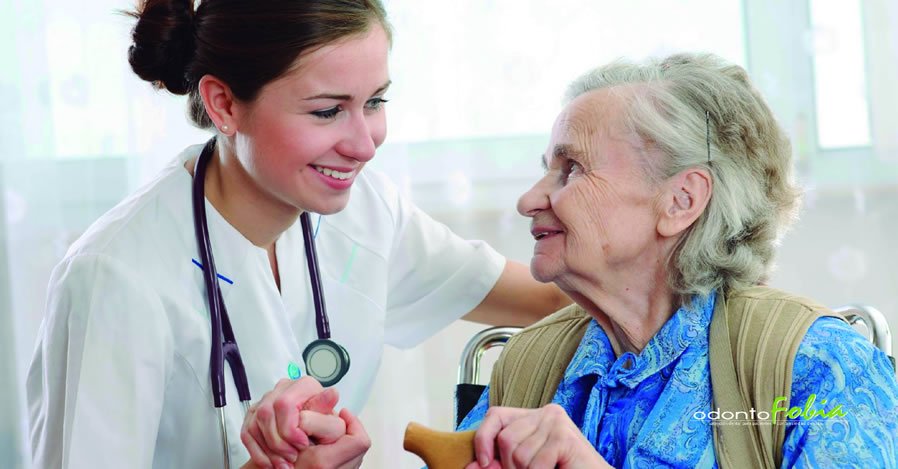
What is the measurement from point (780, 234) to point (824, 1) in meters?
1.21

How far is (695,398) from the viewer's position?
113cm

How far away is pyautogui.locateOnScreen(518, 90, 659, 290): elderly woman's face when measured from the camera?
121 cm

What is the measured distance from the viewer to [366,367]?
1593 millimetres

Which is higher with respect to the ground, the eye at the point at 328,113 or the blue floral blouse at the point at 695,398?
the eye at the point at 328,113

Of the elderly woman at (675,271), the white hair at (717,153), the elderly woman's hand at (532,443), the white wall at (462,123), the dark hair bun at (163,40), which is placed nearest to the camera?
the elderly woman's hand at (532,443)

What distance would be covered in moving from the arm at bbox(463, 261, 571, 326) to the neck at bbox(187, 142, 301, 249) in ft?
1.28

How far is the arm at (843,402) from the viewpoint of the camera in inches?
39.1

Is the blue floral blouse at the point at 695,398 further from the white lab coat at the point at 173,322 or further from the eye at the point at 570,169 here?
the white lab coat at the point at 173,322

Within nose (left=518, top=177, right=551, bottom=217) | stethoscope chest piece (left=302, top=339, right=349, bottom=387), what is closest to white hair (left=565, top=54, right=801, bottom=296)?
nose (left=518, top=177, right=551, bottom=217)

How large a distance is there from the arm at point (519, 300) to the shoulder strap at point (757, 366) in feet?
1.65

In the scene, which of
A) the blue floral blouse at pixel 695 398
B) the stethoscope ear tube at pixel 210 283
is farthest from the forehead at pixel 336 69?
the blue floral blouse at pixel 695 398

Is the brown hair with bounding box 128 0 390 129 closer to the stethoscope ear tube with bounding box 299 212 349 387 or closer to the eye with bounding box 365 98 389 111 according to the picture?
the eye with bounding box 365 98 389 111

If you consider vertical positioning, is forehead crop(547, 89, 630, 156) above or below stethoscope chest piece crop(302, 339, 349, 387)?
above

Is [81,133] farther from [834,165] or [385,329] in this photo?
[834,165]
